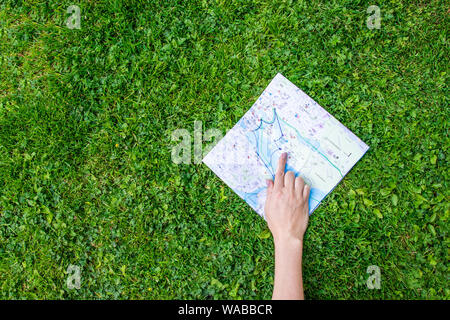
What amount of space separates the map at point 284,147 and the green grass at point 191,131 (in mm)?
85

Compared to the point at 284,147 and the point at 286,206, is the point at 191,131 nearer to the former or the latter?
the point at 284,147

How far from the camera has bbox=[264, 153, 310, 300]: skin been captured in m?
2.31

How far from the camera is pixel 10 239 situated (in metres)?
2.63

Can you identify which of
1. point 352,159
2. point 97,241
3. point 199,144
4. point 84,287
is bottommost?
point 84,287

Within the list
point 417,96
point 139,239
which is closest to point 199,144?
point 139,239

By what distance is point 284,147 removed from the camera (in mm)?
2572

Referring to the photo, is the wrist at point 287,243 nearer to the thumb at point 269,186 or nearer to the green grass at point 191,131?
the green grass at point 191,131

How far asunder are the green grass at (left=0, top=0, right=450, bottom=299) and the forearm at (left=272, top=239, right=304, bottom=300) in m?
0.13

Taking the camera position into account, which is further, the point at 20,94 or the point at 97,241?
the point at 20,94

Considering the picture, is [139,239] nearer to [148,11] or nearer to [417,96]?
[148,11]

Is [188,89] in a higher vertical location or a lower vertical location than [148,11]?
lower

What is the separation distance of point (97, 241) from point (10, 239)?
748 mm

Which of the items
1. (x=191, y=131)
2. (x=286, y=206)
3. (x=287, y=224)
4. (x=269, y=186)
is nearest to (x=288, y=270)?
(x=287, y=224)

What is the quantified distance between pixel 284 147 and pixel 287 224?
62cm
